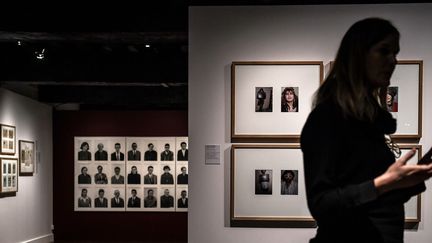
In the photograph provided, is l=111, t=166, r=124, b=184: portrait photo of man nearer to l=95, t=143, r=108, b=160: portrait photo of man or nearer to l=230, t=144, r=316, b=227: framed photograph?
l=95, t=143, r=108, b=160: portrait photo of man

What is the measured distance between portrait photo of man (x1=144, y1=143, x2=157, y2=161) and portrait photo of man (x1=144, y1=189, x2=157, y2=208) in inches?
27.5

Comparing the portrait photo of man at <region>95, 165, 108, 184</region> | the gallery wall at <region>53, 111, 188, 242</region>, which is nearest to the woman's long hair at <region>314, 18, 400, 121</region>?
the gallery wall at <region>53, 111, 188, 242</region>

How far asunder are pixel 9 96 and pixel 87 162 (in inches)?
127

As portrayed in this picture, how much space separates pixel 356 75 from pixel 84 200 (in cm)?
1294

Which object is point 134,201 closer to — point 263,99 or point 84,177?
point 84,177

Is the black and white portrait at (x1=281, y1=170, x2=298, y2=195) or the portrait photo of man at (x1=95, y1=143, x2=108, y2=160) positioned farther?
the portrait photo of man at (x1=95, y1=143, x2=108, y2=160)

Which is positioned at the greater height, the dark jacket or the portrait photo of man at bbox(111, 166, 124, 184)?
the dark jacket

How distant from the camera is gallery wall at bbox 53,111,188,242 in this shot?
1387 centimetres

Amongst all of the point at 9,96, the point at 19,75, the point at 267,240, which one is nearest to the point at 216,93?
the point at 267,240

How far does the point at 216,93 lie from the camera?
4.91 metres

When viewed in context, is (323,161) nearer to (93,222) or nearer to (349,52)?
(349,52)

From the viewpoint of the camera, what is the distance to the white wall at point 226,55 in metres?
4.89

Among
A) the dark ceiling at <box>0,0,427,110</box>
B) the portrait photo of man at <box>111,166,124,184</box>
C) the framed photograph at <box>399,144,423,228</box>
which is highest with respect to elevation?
the dark ceiling at <box>0,0,427,110</box>

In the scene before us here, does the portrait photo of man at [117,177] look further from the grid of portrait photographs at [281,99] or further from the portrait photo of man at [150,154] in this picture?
the grid of portrait photographs at [281,99]
